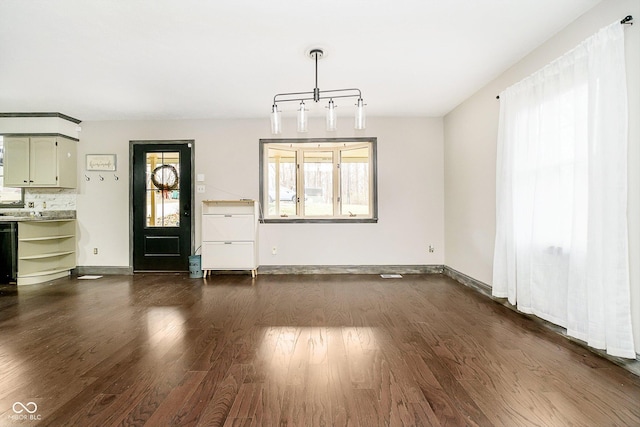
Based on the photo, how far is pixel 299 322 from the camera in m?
2.76

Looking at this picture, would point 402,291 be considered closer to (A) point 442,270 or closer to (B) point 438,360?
(A) point 442,270

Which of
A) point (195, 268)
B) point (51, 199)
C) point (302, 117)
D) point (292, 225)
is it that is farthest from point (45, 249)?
point (302, 117)

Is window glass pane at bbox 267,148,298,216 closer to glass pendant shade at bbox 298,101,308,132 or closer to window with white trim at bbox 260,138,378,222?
window with white trim at bbox 260,138,378,222

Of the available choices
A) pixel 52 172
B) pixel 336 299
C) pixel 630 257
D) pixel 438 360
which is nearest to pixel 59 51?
pixel 52 172

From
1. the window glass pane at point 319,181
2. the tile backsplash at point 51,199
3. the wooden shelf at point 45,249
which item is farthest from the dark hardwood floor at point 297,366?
the window glass pane at point 319,181

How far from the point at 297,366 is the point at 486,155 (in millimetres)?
3219

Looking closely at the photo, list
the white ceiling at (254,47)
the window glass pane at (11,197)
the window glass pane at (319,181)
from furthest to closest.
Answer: the window glass pane at (319,181) < the window glass pane at (11,197) < the white ceiling at (254,47)

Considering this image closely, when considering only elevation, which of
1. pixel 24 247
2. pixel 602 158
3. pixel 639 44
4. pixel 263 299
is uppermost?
pixel 639 44

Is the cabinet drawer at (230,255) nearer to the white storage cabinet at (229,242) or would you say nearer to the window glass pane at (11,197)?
the white storage cabinet at (229,242)

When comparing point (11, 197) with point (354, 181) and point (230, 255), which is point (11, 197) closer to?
point (230, 255)

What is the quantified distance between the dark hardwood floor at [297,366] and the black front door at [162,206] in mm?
1590

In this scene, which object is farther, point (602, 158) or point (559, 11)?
point (559, 11)

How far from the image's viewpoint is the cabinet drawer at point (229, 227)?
15.3 feet

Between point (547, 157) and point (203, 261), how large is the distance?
4415 mm
